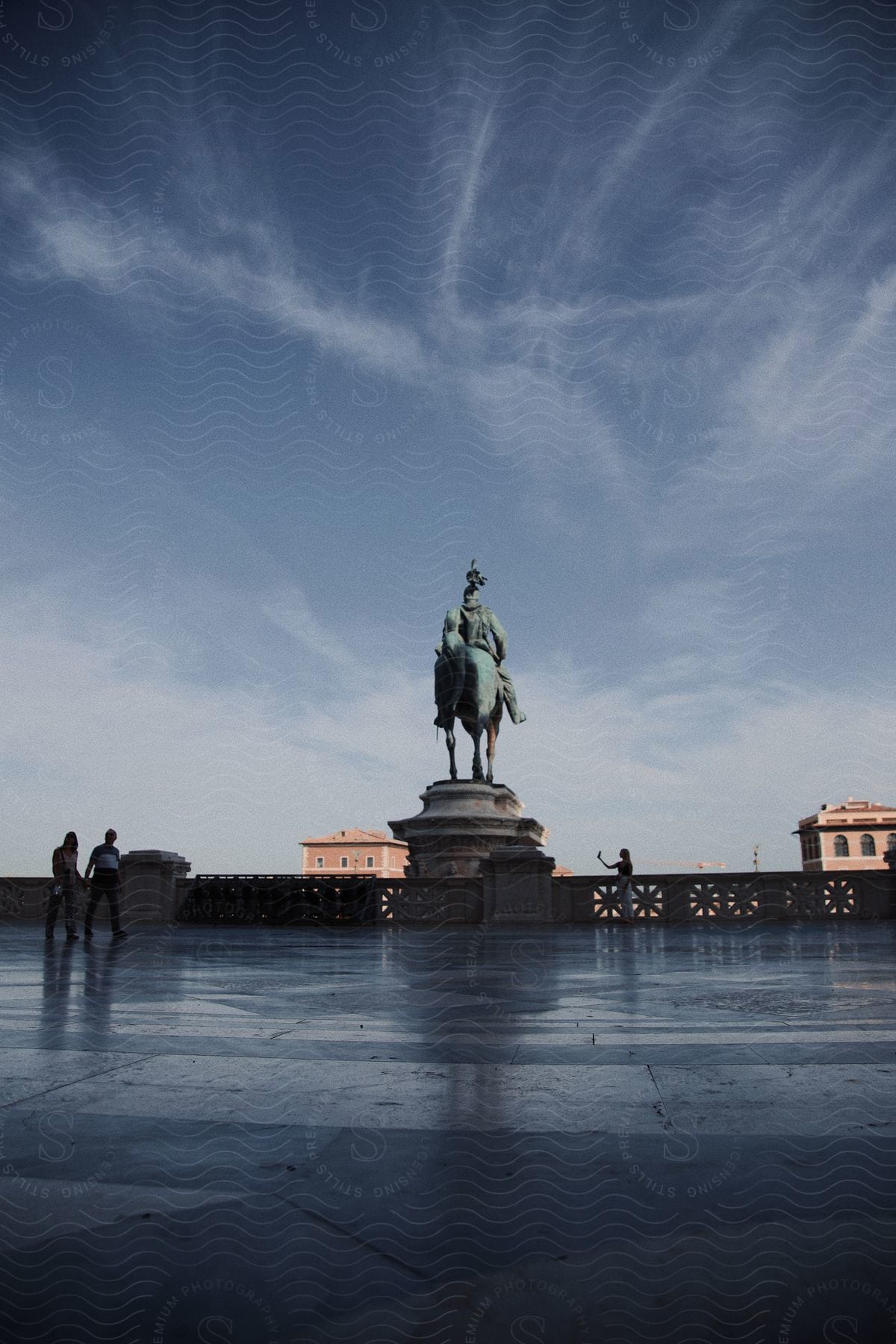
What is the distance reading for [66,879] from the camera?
13.3m

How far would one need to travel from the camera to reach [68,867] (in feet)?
43.5

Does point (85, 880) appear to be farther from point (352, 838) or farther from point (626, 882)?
point (352, 838)

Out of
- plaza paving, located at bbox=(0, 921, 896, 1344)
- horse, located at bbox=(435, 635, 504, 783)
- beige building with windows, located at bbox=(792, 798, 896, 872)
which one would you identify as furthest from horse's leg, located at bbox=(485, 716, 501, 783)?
beige building with windows, located at bbox=(792, 798, 896, 872)

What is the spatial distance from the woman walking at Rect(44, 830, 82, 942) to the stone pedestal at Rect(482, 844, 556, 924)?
817cm

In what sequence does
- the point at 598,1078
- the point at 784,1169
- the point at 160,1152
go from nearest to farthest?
the point at 784,1169
the point at 160,1152
the point at 598,1078

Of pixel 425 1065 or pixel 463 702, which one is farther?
pixel 463 702

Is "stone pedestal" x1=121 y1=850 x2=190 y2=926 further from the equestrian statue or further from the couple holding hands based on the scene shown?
the equestrian statue

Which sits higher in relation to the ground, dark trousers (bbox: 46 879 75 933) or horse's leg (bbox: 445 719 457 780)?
horse's leg (bbox: 445 719 457 780)

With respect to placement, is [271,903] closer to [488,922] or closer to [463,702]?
[488,922]

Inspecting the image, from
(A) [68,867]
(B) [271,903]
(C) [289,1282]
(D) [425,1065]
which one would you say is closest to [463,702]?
(B) [271,903]

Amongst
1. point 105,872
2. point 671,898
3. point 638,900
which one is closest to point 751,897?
point 671,898

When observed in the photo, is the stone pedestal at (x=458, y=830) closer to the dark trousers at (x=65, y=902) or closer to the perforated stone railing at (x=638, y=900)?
the perforated stone railing at (x=638, y=900)

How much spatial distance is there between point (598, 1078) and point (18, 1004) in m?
4.23

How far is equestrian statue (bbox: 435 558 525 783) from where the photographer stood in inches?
1241
